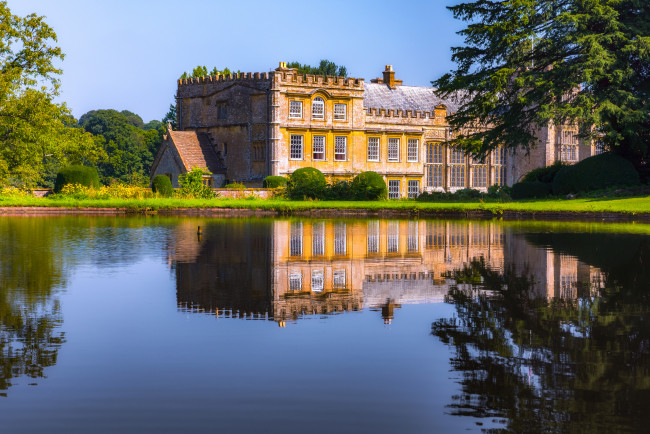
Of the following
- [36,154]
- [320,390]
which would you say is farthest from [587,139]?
[320,390]

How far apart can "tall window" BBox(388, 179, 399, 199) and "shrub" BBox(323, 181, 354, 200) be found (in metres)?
16.5

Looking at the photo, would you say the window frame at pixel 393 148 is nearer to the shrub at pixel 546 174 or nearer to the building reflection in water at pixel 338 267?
the shrub at pixel 546 174

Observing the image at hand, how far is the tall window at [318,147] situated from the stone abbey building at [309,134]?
0.06 meters

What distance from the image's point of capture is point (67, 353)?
24.6 feet

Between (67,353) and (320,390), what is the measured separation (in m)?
2.54

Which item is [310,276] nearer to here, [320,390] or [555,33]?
[320,390]

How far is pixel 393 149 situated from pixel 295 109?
26.3 ft

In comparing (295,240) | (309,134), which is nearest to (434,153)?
(309,134)

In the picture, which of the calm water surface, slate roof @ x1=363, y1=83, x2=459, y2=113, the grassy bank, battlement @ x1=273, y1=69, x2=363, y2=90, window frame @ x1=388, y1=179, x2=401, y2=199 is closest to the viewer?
the calm water surface

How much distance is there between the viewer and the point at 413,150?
59.1 meters

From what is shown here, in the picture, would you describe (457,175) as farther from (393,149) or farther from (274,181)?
(274,181)

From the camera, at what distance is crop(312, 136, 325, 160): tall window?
2156 inches

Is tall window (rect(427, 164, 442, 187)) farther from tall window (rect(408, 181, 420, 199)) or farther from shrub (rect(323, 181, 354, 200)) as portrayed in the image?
shrub (rect(323, 181, 354, 200))

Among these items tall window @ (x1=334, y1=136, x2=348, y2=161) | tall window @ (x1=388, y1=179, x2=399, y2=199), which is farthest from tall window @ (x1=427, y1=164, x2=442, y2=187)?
tall window @ (x1=334, y1=136, x2=348, y2=161)
